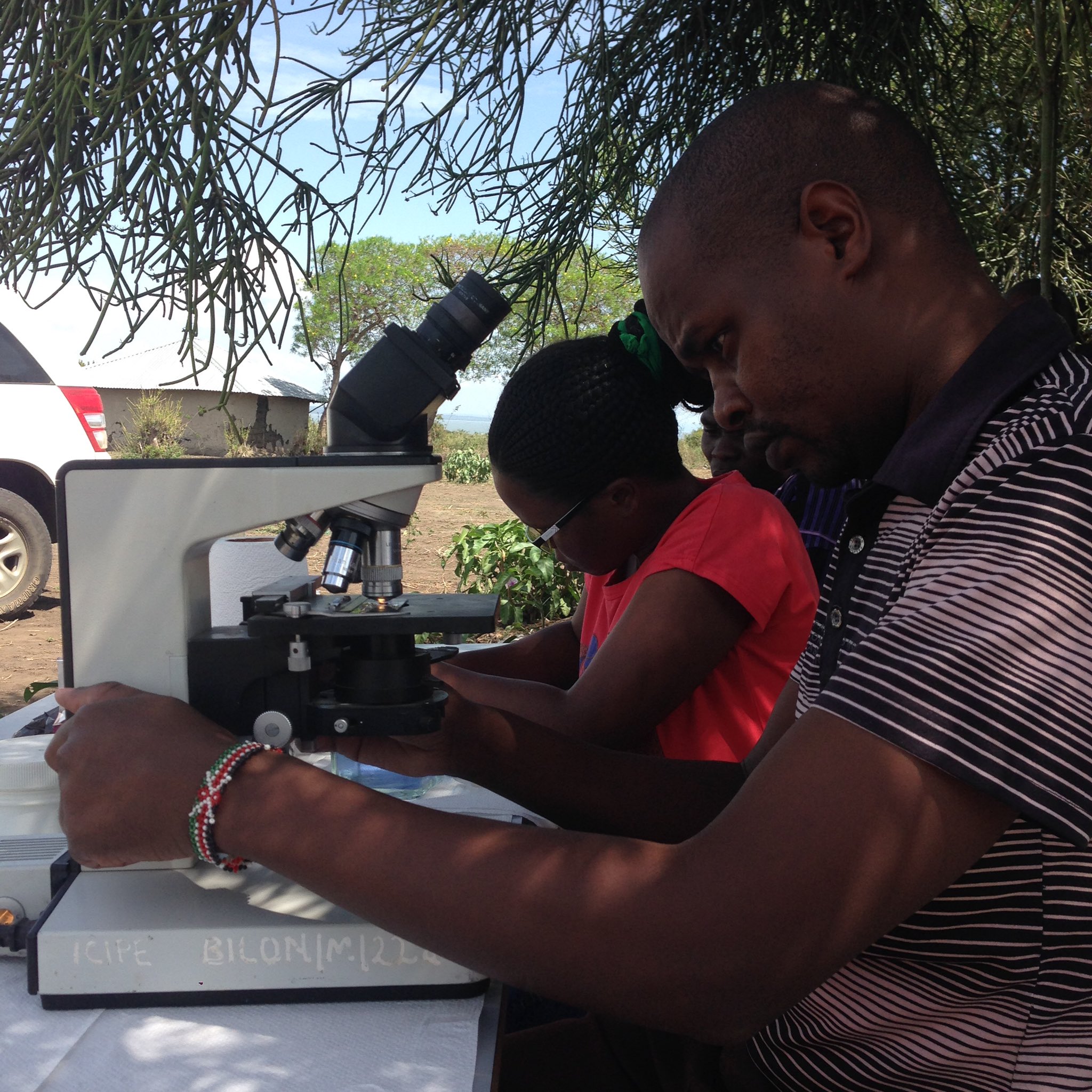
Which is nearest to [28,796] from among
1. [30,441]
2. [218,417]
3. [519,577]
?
[519,577]

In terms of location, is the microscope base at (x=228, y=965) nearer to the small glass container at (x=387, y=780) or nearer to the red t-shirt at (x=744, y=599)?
the small glass container at (x=387, y=780)

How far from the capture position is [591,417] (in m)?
2.01

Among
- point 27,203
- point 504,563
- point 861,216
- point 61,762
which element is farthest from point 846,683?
point 504,563

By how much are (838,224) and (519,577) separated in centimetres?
479

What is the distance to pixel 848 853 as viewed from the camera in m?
0.78

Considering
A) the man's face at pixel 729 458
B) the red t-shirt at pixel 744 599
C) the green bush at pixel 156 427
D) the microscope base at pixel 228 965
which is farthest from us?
the green bush at pixel 156 427

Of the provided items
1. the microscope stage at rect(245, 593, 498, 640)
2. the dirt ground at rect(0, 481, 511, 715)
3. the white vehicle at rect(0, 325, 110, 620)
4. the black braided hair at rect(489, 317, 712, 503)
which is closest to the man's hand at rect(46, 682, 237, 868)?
the microscope stage at rect(245, 593, 498, 640)

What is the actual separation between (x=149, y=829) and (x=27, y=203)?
1.65m

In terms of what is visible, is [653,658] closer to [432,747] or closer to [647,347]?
[432,747]

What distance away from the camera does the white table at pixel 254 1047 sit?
95 cm

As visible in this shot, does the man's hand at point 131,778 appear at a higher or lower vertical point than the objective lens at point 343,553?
lower

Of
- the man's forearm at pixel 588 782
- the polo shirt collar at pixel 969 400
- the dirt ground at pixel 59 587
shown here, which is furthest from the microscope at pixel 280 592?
the dirt ground at pixel 59 587

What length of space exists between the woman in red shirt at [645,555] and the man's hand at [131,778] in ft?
2.49

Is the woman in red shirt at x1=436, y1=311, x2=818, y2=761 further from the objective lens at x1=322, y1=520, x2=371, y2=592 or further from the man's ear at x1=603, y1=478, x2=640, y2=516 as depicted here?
the objective lens at x1=322, y1=520, x2=371, y2=592
